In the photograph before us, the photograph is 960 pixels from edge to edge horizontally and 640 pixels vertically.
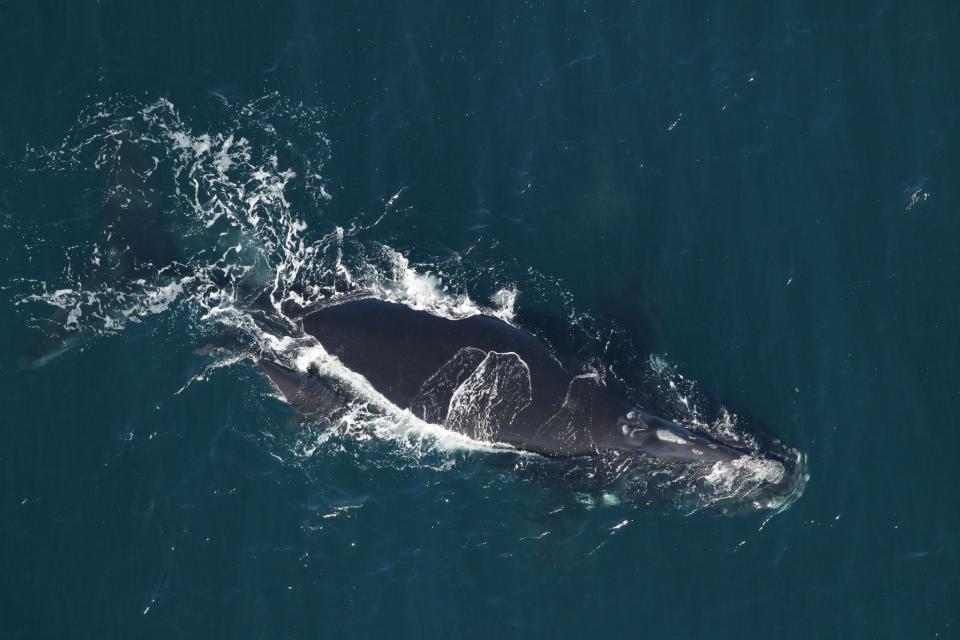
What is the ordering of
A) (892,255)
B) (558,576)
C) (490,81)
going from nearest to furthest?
(558,576) < (892,255) < (490,81)

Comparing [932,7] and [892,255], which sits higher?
[932,7]

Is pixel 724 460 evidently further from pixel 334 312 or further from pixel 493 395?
pixel 334 312

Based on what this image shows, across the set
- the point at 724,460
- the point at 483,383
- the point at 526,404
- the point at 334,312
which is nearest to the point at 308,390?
the point at 334,312

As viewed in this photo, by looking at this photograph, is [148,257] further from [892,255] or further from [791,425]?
[892,255]

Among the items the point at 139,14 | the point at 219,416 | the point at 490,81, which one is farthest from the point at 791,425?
the point at 139,14

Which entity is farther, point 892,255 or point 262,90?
point 262,90

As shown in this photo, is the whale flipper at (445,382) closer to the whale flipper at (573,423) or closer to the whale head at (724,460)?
the whale flipper at (573,423)

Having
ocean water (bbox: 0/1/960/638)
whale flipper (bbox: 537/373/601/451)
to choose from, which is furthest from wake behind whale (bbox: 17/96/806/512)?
ocean water (bbox: 0/1/960/638)

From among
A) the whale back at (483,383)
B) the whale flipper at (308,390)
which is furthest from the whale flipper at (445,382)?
the whale flipper at (308,390)
